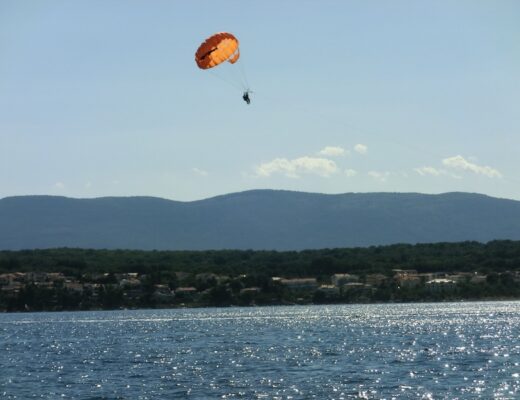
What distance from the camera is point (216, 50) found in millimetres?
70000

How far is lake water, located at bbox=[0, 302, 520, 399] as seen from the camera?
5319 centimetres

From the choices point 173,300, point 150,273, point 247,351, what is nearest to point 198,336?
point 247,351

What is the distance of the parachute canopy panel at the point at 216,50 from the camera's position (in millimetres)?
69312

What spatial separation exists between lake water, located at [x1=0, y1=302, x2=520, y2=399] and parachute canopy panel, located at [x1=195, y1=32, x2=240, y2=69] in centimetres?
1865

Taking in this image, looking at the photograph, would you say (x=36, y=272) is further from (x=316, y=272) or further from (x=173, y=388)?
(x=173, y=388)

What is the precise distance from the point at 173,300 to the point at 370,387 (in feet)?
400

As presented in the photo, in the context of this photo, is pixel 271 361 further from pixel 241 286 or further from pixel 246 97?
pixel 241 286

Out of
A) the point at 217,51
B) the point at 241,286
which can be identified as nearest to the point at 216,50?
the point at 217,51

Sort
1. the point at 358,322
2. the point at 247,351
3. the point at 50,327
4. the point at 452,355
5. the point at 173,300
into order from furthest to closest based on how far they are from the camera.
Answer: the point at 173,300
the point at 50,327
the point at 358,322
the point at 247,351
the point at 452,355

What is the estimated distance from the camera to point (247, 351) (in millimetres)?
77250

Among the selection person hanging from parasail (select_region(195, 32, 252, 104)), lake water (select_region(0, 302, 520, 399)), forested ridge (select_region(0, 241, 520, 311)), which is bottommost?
lake water (select_region(0, 302, 520, 399))

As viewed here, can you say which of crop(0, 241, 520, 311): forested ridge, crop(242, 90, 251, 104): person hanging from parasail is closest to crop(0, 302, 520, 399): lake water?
crop(242, 90, 251, 104): person hanging from parasail

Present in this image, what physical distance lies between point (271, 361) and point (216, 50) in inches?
766

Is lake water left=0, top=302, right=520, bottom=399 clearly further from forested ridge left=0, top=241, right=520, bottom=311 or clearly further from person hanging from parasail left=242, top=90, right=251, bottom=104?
forested ridge left=0, top=241, right=520, bottom=311
